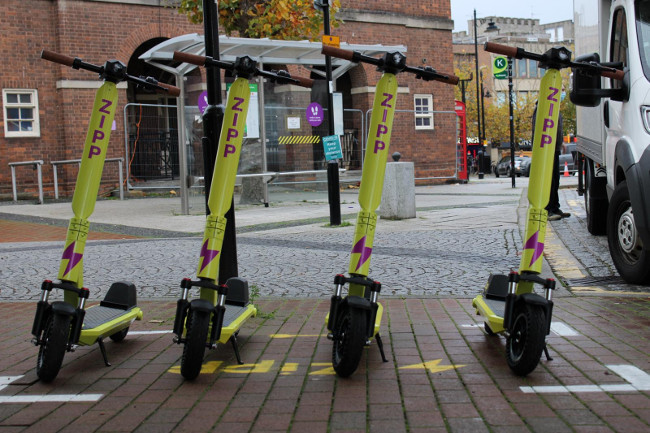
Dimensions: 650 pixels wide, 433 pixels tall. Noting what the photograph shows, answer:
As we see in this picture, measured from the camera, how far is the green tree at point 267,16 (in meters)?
16.1

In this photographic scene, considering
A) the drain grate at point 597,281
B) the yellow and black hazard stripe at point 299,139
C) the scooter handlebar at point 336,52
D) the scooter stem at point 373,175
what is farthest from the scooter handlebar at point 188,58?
the yellow and black hazard stripe at point 299,139

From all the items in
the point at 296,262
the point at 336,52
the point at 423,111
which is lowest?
the point at 296,262

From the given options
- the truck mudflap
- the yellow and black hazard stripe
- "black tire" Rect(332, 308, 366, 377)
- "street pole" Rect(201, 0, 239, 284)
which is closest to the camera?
"black tire" Rect(332, 308, 366, 377)

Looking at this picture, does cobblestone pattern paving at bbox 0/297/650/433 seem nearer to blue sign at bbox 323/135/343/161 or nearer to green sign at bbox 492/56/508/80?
blue sign at bbox 323/135/343/161

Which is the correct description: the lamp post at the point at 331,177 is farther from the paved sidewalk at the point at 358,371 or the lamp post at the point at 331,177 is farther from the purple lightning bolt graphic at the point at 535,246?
the purple lightning bolt graphic at the point at 535,246

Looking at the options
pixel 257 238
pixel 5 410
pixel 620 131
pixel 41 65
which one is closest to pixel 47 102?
pixel 41 65

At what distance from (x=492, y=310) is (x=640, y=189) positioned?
90.8 inches

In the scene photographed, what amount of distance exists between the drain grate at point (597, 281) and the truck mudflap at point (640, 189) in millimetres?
905

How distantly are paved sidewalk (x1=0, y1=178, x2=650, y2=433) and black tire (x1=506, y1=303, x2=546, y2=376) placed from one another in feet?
0.31

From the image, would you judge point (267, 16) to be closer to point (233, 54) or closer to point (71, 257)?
point (233, 54)

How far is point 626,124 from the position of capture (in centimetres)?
697

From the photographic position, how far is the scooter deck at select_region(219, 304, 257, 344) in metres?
4.48

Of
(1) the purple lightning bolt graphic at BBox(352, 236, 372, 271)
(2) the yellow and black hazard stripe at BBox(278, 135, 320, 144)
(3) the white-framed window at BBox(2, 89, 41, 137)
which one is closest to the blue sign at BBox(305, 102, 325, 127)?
(2) the yellow and black hazard stripe at BBox(278, 135, 320, 144)

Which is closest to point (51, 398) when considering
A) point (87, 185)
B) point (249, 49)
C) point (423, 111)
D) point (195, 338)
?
point (195, 338)
